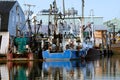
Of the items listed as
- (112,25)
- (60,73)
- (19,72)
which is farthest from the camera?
(112,25)

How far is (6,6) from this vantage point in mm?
64250

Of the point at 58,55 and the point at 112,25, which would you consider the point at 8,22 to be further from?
the point at 112,25

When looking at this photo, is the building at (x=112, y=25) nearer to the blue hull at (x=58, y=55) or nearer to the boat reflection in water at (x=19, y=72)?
the blue hull at (x=58, y=55)

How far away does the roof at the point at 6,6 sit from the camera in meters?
63.0

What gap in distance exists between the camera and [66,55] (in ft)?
190

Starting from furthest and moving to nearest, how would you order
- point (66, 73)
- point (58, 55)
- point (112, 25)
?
point (112, 25) → point (58, 55) → point (66, 73)

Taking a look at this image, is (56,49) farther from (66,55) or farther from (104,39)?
(104,39)

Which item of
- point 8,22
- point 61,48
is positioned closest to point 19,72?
point 61,48

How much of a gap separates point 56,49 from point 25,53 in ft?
12.8

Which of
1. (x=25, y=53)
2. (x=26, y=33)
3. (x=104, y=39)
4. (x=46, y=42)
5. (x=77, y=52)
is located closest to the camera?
(x=25, y=53)

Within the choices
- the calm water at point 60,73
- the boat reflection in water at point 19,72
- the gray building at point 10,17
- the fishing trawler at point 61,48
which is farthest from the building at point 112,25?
the calm water at point 60,73

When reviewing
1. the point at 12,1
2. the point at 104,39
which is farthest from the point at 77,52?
the point at 104,39

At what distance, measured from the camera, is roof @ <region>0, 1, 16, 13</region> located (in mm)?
63025

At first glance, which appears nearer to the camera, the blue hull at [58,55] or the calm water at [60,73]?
the calm water at [60,73]
